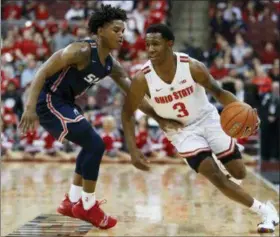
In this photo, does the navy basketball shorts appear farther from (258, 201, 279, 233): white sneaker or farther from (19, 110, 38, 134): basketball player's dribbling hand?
(258, 201, 279, 233): white sneaker

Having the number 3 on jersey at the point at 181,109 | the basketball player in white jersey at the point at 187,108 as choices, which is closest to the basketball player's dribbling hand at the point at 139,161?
the basketball player in white jersey at the point at 187,108

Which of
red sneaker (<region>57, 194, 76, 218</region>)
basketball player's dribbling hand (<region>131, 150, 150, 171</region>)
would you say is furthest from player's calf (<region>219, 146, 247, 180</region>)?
red sneaker (<region>57, 194, 76, 218</region>)

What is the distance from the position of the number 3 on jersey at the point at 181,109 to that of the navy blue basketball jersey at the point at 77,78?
72cm

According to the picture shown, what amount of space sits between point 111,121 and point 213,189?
3.96 metres

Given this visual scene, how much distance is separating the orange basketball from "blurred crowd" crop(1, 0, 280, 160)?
6.89m

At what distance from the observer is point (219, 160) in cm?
702

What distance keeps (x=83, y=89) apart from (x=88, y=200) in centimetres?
104

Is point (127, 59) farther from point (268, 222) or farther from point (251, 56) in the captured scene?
point (268, 222)

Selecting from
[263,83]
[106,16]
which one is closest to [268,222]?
[106,16]

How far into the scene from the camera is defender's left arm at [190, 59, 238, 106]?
21.9 feet

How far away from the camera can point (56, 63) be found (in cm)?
662

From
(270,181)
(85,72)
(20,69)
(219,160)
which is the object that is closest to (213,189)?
(270,181)

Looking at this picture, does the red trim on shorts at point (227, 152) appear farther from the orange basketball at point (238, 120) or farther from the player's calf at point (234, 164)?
the orange basketball at point (238, 120)

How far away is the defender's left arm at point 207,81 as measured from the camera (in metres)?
6.68
